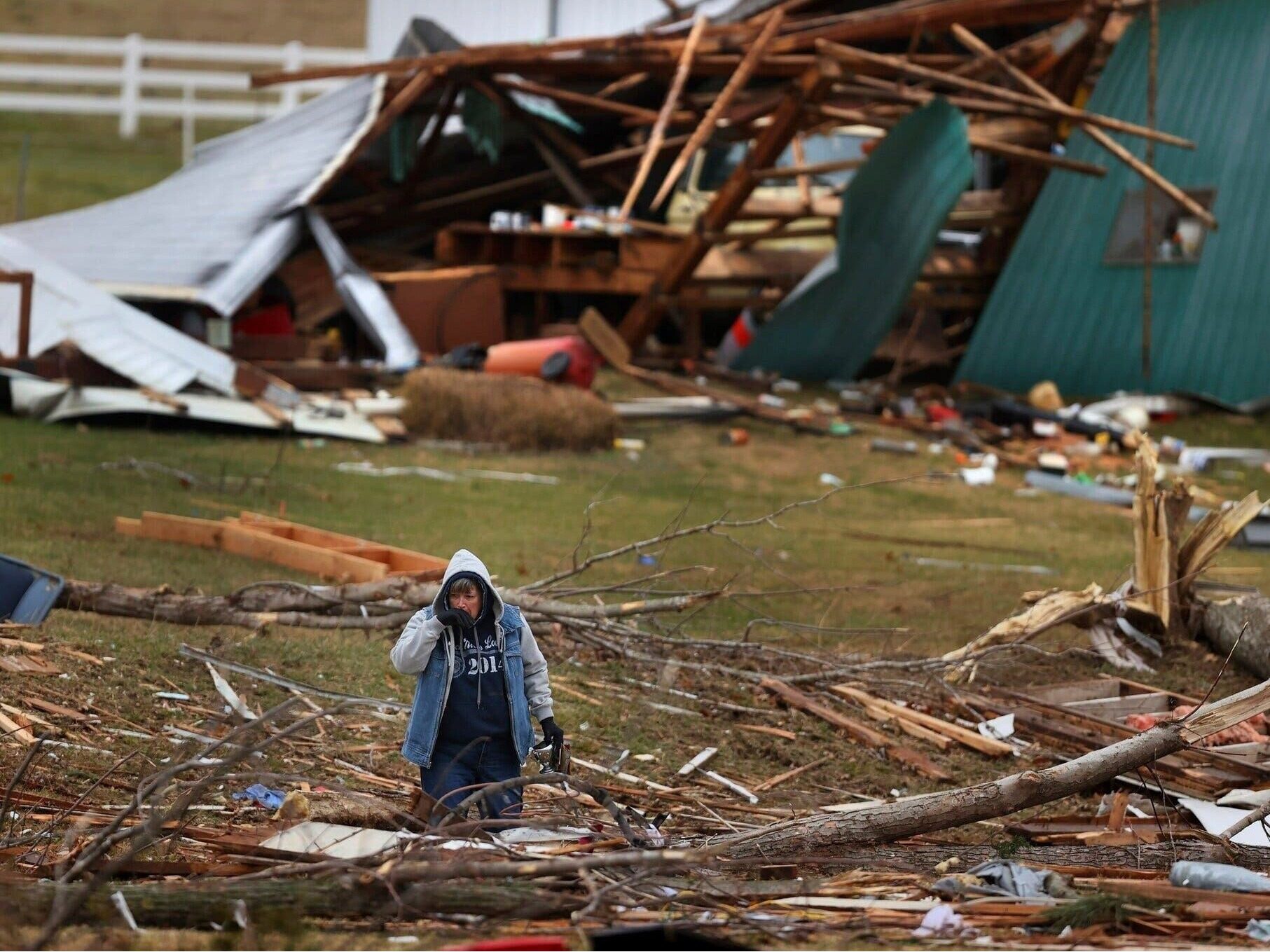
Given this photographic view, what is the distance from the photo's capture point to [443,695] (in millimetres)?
6109

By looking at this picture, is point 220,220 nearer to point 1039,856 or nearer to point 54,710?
point 54,710

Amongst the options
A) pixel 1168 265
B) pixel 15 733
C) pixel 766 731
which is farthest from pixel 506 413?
pixel 15 733

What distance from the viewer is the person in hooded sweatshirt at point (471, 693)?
607 cm

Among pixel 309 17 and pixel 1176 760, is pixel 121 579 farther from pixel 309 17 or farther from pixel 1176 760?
pixel 309 17

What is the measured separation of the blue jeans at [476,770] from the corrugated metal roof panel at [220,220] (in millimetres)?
14336

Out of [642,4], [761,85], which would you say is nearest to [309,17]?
[642,4]

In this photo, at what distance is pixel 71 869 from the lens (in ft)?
14.8

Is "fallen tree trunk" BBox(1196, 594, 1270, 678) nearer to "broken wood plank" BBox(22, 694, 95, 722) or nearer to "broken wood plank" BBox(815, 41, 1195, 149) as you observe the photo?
"broken wood plank" BBox(22, 694, 95, 722)

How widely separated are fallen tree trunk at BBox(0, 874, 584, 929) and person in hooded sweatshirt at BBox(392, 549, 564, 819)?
4.63ft

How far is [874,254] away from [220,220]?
351 inches

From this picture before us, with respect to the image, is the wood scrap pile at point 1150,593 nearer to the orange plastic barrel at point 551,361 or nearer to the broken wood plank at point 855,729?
the broken wood plank at point 855,729

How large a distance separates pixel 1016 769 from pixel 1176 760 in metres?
0.79

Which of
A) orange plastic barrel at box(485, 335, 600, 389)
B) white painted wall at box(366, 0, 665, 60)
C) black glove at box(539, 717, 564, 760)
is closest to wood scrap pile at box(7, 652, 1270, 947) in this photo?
black glove at box(539, 717, 564, 760)

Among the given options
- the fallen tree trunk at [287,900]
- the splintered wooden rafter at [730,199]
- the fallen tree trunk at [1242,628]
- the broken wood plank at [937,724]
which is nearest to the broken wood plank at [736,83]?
the splintered wooden rafter at [730,199]
